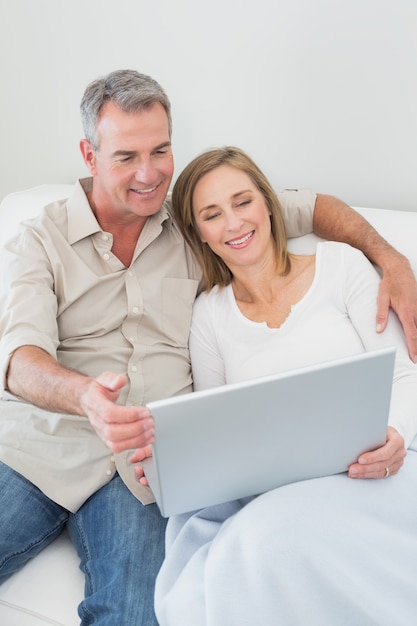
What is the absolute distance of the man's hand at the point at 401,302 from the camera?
1.44m

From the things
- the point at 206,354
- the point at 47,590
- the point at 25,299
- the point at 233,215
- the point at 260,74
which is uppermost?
the point at 260,74

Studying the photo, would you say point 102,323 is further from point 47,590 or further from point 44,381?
point 47,590

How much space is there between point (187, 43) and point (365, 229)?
78cm

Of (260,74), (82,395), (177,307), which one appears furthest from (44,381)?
(260,74)

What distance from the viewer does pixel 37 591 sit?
1308 mm

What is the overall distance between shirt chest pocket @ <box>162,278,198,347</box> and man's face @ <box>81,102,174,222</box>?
0.60 feet

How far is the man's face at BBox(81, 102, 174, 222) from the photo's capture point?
4.96 feet

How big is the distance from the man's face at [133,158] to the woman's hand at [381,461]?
2.40 ft

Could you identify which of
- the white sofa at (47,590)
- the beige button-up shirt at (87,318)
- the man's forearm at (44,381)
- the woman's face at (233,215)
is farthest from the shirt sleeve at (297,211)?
the man's forearm at (44,381)

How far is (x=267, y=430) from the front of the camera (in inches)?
41.6

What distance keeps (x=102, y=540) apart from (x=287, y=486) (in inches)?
15.9

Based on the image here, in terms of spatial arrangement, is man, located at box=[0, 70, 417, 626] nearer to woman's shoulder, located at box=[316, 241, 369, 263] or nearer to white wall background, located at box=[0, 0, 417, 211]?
woman's shoulder, located at box=[316, 241, 369, 263]

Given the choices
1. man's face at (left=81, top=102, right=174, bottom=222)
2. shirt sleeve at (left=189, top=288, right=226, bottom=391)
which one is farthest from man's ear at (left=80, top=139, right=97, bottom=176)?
shirt sleeve at (left=189, top=288, right=226, bottom=391)

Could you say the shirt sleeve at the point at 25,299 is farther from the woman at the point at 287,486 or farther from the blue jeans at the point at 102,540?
the woman at the point at 287,486
